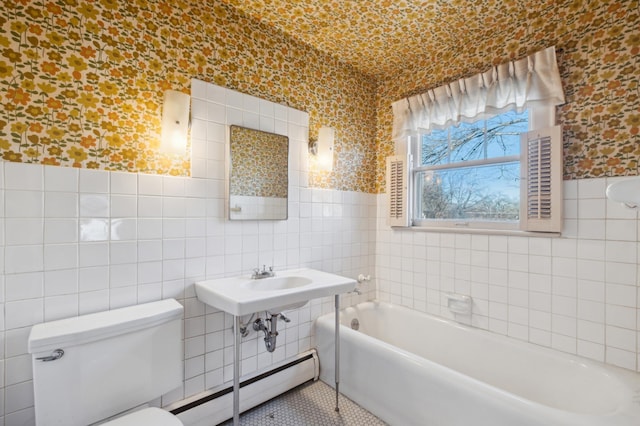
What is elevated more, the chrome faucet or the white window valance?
the white window valance

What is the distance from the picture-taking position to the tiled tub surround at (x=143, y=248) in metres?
1.26

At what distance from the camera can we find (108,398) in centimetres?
126

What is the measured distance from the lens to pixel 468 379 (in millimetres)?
1488

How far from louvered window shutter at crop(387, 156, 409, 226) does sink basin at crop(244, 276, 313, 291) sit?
1061 mm

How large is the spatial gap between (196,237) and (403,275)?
5.61 ft

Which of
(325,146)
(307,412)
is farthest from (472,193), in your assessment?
(307,412)

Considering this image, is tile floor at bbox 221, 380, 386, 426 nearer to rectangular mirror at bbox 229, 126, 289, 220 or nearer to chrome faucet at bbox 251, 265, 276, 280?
chrome faucet at bbox 251, 265, 276, 280

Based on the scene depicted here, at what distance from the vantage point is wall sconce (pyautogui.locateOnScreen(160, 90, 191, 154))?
1601mm

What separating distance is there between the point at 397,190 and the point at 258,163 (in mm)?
1232

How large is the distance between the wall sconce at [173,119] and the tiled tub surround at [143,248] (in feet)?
0.40

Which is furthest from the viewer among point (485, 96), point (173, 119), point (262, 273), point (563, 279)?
point (485, 96)

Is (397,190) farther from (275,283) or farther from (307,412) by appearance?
(307,412)

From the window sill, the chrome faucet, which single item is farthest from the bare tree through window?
the chrome faucet

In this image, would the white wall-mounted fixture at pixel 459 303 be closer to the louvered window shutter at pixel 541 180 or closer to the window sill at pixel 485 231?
the window sill at pixel 485 231
